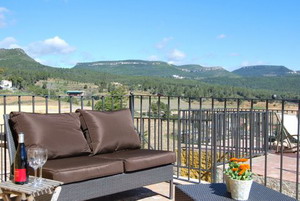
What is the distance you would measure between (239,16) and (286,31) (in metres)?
10.3

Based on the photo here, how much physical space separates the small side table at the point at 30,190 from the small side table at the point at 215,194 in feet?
2.90

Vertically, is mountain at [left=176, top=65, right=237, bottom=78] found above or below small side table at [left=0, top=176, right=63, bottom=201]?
above

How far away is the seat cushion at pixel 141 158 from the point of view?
3.35 metres

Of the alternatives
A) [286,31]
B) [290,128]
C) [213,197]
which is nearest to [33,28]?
[286,31]

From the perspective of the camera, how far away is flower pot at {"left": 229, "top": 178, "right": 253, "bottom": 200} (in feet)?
7.98

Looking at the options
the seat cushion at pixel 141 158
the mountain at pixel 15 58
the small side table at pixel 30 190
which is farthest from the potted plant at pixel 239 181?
the mountain at pixel 15 58

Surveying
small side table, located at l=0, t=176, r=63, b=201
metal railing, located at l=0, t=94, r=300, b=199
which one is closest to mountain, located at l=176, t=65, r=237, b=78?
metal railing, located at l=0, t=94, r=300, b=199

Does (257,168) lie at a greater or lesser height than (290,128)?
lesser

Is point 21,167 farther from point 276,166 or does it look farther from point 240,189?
point 276,166

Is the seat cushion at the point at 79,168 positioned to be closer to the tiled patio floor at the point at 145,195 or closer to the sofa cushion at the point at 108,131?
the sofa cushion at the point at 108,131

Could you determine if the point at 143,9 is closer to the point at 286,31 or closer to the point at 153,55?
the point at 286,31

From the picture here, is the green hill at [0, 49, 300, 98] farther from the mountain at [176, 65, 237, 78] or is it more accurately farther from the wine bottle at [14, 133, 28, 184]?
the wine bottle at [14, 133, 28, 184]

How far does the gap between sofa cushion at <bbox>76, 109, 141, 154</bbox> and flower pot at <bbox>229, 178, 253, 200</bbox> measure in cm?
156

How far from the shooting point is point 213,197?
99.3 inches
